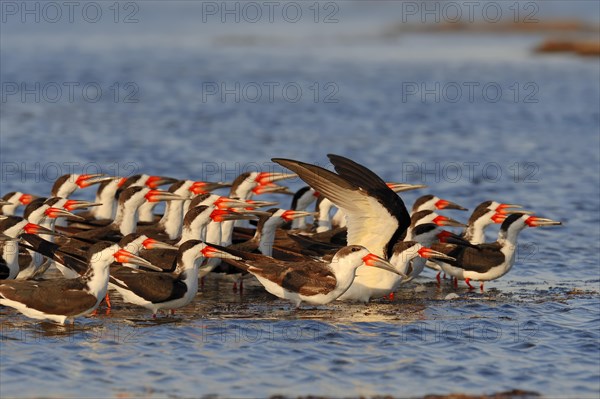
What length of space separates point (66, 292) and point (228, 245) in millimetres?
3657

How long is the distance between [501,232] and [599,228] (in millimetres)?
3848

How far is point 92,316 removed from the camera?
41.8 feet

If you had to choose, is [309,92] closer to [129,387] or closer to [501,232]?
[501,232]

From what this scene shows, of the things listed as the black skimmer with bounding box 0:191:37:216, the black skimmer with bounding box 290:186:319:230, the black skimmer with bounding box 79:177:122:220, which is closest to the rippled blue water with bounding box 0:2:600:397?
the black skimmer with bounding box 290:186:319:230

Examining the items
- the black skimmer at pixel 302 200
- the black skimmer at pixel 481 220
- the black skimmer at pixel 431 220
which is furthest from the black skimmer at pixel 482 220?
the black skimmer at pixel 302 200

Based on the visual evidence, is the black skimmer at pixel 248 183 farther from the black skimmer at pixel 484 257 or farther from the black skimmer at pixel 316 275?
the black skimmer at pixel 316 275

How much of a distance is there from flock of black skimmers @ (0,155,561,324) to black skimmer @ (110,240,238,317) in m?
0.01

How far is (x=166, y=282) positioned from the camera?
1276 centimetres

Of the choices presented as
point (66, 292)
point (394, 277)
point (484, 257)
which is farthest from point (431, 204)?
point (66, 292)

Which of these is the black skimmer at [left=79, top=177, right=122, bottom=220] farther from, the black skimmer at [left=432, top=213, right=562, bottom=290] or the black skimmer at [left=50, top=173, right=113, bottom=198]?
the black skimmer at [left=432, top=213, right=562, bottom=290]

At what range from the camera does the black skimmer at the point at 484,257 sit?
1494 centimetres

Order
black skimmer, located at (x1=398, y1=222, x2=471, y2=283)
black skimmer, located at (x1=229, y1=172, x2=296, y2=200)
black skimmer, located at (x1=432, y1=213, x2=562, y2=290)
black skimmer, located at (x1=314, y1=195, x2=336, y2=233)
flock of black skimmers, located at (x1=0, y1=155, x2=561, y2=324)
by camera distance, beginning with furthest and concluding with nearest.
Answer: black skimmer, located at (x1=229, y1=172, x2=296, y2=200) → black skimmer, located at (x1=314, y1=195, x2=336, y2=233) → black skimmer, located at (x1=398, y1=222, x2=471, y2=283) → black skimmer, located at (x1=432, y1=213, x2=562, y2=290) → flock of black skimmers, located at (x1=0, y1=155, x2=561, y2=324)

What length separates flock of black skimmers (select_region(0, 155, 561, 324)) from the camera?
1264 cm

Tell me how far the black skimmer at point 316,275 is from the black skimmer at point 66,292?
1.63m
